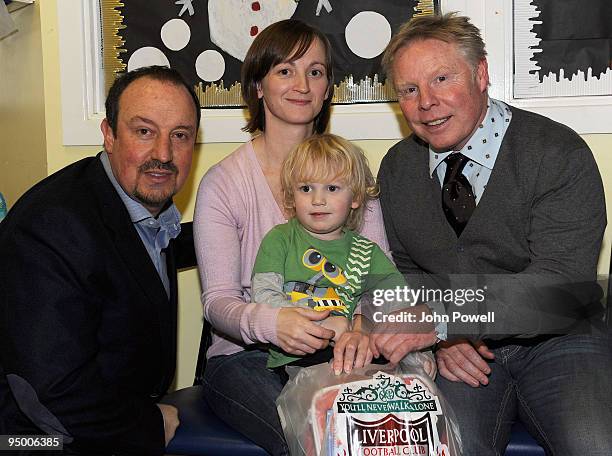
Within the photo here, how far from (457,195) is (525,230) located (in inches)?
7.4

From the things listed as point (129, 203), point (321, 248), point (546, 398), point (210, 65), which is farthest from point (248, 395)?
point (210, 65)

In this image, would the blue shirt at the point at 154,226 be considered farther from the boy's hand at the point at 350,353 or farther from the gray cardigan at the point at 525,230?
the gray cardigan at the point at 525,230

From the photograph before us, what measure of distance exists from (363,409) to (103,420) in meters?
0.58

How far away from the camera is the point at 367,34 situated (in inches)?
96.5

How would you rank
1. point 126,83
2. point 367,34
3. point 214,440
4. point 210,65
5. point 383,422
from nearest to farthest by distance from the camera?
1. point 383,422
2. point 214,440
3. point 126,83
4. point 367,34
5. point 210,65

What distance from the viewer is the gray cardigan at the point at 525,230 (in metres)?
1.78

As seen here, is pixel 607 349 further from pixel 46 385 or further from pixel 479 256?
pixel 46 385

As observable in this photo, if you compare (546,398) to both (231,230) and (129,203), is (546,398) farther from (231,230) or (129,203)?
(129,203)

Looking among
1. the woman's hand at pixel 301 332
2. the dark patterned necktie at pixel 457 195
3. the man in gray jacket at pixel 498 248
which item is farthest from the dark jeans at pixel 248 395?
the dark patterned necktie at pixel 457 195

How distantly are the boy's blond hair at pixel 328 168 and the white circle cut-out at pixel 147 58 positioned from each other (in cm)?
83

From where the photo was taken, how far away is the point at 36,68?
270cm

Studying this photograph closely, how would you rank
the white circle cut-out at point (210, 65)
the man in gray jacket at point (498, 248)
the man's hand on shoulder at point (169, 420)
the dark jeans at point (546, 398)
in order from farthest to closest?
the white circle cut-out at point (210, 65) → the man's hand on shoulder at point (169, 420) → the man in gray jacket at point (498, 248) → the dark jeans at point (546, 398)

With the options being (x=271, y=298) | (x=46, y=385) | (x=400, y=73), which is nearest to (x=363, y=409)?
(x=271, y=298)

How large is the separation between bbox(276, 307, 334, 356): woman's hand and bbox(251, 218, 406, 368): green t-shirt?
0.23 feet
